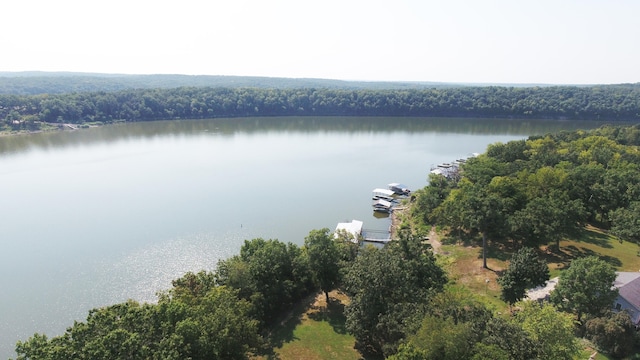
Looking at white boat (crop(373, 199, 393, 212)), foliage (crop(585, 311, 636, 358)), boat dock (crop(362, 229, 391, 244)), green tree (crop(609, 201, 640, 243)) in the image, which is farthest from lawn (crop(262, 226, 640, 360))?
white boat (crop(373, 199, 393, 212))

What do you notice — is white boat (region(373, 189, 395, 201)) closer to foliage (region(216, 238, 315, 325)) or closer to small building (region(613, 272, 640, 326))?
foliage (region(216, 238, 315, 325))

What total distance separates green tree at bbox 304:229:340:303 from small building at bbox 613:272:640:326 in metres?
16.1

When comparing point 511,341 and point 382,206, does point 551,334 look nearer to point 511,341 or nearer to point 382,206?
point 511,341

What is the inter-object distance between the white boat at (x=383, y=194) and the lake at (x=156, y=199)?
67.5 inches

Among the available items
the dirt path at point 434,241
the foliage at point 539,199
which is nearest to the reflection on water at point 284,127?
the foliage at point 539,199

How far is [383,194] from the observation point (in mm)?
49750

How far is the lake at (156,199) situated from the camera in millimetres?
31016

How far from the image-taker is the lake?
31016 mm

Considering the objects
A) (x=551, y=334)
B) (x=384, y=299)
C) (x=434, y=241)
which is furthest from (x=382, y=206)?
(x=551, y=334)

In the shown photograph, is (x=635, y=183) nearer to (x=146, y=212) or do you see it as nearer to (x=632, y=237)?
(x=632, y=237)

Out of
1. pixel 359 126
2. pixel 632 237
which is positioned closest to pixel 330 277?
pixel 632 237

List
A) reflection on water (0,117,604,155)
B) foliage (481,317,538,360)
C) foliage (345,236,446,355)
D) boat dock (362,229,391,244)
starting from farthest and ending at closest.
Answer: reflection on water (0,117,604,155), boat dock (362,229,391,244), foliage (345,236,446,355), foliage (481,317,538,360)

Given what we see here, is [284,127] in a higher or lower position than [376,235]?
higher

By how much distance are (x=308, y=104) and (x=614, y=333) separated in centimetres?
13555
